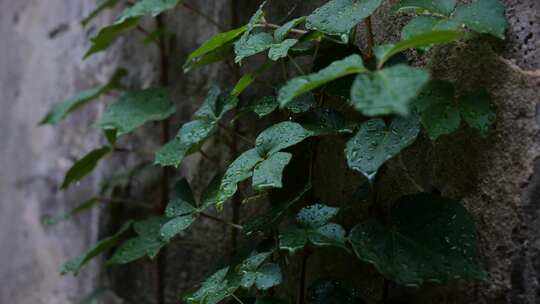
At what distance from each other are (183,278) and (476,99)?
793 millimetres

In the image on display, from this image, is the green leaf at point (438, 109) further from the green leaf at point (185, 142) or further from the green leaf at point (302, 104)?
the green leaf at point (185, 142)

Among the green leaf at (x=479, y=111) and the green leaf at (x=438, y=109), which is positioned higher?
the green leaf at (x=438, y=109)

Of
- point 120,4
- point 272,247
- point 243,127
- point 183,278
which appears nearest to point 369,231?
point 272,247

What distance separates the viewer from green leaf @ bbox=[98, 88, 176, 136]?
125 centimetres

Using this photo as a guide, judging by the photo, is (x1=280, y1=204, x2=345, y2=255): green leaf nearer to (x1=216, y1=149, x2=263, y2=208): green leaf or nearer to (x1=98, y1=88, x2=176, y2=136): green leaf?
(x1=216, y1=149, x2=263, y2=208): green leaf

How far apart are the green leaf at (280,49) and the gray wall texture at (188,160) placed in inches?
7.9

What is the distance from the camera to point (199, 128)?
100 centimetres

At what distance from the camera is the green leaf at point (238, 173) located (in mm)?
829

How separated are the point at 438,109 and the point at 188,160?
2.33 feet

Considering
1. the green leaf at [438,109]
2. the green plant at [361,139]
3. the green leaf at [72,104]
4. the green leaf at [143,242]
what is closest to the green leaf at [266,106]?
the green plant at [361,139]

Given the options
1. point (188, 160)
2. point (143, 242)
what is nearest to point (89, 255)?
point (143, 242)

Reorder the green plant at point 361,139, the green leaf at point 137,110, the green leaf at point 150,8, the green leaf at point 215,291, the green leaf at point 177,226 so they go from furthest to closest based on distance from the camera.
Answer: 1. the green leaf at point 137,110
2. the green leaf at point 150,8
3. the green leaf at point 177,226
4. the green leaf at point 215,291
5. the green plant at point 361,139

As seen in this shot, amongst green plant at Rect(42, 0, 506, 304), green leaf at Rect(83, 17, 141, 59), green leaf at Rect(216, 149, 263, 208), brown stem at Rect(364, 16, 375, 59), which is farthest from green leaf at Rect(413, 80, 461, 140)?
green leaf at Rect(83, 17, 141, 59)

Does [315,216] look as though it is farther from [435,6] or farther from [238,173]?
[435,6]
